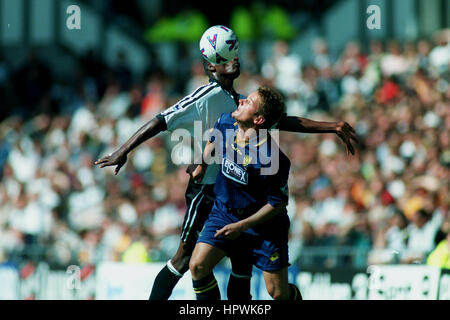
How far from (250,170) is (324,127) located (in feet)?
2.50

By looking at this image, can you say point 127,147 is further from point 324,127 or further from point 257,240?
point 324,127

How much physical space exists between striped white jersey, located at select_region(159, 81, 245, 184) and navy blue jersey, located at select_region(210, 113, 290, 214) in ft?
0.59

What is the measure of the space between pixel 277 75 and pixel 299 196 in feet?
12.2

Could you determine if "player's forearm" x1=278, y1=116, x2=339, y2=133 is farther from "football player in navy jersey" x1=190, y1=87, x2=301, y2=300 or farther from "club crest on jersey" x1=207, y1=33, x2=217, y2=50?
"club crest on jersey" x1=207, y1=33, x2=217, y2=50

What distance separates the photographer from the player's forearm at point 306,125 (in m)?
8.24

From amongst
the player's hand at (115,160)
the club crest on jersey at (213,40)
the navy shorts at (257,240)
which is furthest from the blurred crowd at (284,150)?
the player's hand at (115,160)

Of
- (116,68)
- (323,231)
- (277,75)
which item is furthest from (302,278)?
(116,68)

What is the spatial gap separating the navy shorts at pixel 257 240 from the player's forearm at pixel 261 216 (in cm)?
16

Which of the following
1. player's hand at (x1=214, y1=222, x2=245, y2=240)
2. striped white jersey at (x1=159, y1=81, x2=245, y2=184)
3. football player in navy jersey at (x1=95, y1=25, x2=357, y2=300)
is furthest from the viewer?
striped white jersey at (x1=159, y1=81, x2=245, y2=184)

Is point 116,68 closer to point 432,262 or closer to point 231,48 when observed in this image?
point 432,262

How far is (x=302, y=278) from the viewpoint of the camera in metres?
12.7

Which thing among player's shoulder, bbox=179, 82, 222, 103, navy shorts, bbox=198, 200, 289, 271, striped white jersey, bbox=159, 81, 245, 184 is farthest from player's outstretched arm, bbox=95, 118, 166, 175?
navy shorts, bbox=198, 200, 289, 271

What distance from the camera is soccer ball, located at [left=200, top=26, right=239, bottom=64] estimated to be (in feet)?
27.9

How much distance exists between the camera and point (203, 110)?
859 centimetres
